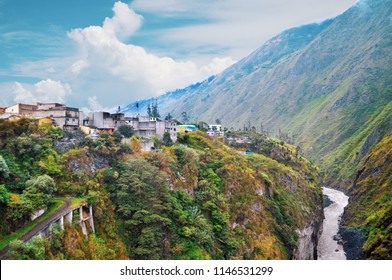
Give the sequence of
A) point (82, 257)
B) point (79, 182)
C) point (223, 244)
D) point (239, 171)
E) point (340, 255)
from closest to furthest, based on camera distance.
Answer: point (82, 257)
point (79, 182)
point (223, 244)
point (239, 171)
point (340, 255)

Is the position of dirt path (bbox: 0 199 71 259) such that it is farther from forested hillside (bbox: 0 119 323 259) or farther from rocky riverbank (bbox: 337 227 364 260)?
rocky riverbank (bbox: 337 227 364 260)

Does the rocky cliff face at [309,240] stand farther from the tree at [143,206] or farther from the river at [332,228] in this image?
the tree at [143,206]

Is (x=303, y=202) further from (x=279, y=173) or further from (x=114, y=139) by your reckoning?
(x=114, y=139)

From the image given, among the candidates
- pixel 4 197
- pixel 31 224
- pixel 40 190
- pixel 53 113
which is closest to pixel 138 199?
pixel 40 190

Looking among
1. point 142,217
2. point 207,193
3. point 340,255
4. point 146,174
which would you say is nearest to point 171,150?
point 207,193

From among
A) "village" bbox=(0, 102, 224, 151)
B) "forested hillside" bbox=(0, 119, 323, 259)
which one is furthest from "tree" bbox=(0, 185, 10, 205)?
"village" bbox=(0, 102, 224, 151)
